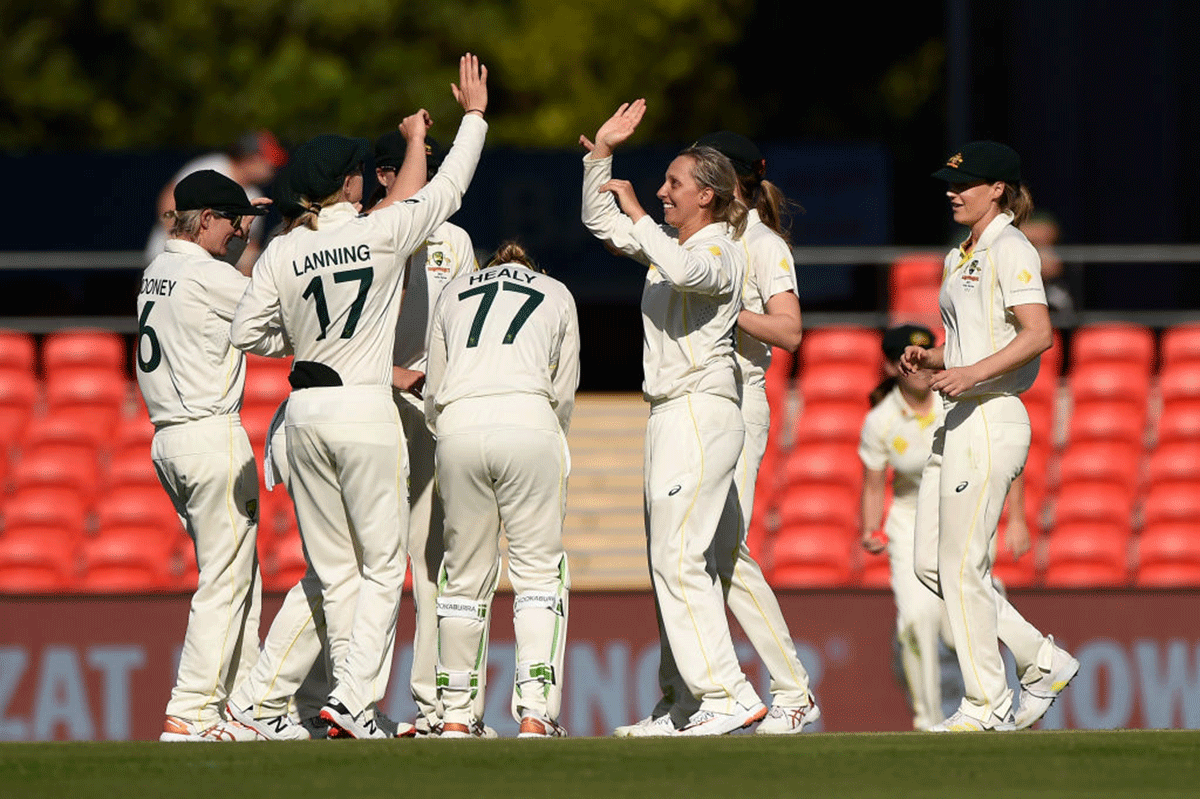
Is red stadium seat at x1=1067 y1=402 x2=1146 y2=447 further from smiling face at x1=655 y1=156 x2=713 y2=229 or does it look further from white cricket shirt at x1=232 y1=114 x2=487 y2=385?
white cricket shirt at x1=232 y1=114 x2=487 y2=385

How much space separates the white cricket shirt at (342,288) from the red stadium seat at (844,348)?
6.83 meters

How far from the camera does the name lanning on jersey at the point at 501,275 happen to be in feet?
23.7

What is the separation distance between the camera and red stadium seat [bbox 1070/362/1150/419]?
13.3 metres

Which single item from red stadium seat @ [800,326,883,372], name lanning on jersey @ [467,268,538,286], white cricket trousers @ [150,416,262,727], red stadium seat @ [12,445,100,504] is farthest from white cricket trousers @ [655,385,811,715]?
red stadium seat @ [12,445,100,504]

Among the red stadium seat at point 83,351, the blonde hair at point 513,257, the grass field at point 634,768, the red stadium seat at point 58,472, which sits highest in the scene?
the red stadium seat at point 83,351

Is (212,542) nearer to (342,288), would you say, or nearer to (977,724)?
(342,288)

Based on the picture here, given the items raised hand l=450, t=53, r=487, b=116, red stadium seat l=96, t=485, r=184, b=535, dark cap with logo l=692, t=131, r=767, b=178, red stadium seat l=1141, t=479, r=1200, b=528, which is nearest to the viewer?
dark cap with logo l=692, t=131, r=767, b=178

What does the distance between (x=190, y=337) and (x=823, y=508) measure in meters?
6.17

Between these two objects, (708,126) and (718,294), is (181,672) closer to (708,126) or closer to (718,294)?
(718,294)

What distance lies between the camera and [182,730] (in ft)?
24.4

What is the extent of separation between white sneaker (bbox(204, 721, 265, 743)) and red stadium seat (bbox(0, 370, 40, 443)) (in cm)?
689

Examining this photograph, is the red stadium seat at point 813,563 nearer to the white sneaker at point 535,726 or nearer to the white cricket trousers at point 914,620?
the white cricket trousers at point 914,620

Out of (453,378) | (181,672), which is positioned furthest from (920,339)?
(181,672)

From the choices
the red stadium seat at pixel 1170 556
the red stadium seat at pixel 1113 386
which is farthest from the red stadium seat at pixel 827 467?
the red stadium seat at pixel 1170 556
